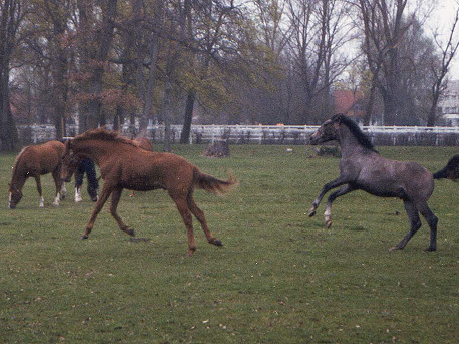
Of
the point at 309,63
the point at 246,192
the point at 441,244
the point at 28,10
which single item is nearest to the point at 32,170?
the point at 246,192

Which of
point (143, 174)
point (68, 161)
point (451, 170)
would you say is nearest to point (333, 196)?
point (451, 170)

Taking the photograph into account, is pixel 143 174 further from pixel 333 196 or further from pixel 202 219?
pixel 333 196

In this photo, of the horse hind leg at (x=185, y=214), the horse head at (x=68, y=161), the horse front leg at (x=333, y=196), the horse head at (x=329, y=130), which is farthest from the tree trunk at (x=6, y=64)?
the horse front leg at (x=333, y=196)

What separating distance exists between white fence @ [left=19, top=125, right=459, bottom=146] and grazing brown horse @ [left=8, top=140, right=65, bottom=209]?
23.1 meters

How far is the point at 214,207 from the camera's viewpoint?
15.7m

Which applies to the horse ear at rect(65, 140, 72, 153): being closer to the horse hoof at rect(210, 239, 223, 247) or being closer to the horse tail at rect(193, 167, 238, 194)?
the horse tail at rect(193, 167, 238, 194)

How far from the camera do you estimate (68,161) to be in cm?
1025

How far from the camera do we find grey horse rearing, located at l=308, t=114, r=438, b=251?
982cm

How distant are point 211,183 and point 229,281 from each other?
232 cm

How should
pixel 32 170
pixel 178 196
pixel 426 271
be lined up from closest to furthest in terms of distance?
pixel 426 271 → pixel 178 196 → pixel 32 170

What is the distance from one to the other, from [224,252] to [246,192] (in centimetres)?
933

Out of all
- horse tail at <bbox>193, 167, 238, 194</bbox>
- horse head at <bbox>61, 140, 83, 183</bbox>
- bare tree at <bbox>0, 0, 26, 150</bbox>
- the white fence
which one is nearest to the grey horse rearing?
horse tail at <bbox>193, 167, 238, 194</bbox>

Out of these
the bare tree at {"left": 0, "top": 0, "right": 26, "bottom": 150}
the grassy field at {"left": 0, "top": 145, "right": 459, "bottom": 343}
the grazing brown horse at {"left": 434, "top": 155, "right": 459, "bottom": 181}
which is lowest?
the grassy field at {"left": 0, "top": 145, "right": 459, "bottom": 343}

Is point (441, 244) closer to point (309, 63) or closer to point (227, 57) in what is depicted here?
point (227, 57)
